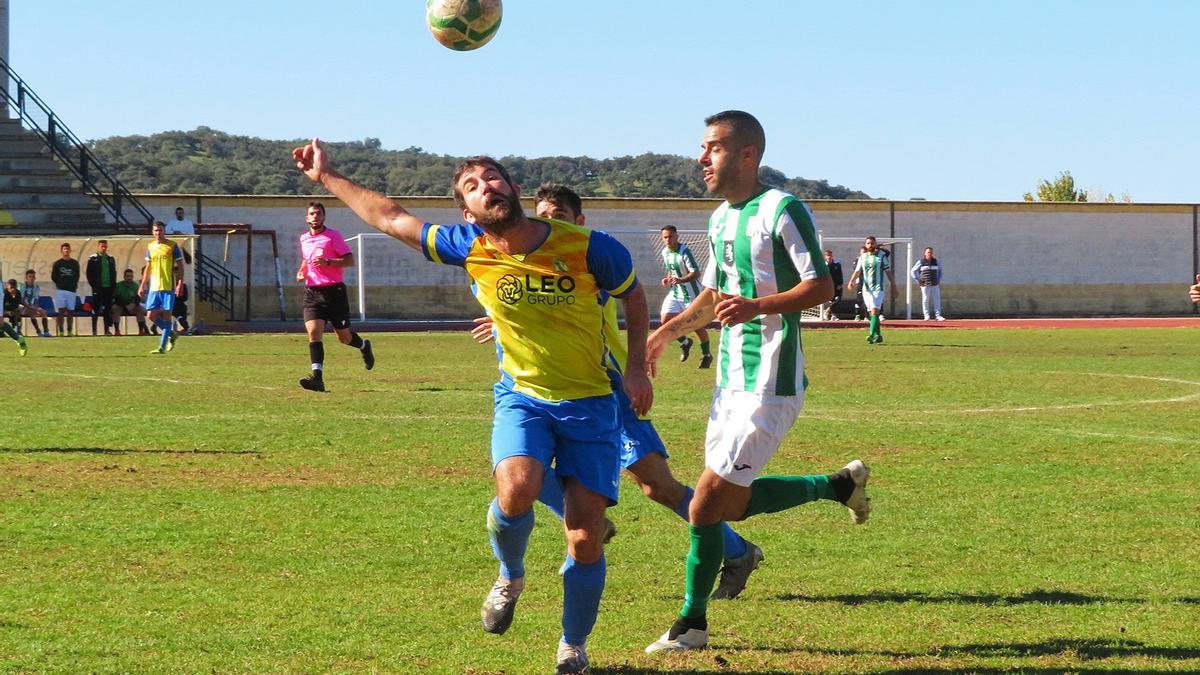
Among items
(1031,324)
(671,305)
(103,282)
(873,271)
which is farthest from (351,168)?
(671,305)

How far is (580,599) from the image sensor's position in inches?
220

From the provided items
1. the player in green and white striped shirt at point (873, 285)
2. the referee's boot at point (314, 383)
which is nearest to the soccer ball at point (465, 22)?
the referee's boot at point (314, 383)

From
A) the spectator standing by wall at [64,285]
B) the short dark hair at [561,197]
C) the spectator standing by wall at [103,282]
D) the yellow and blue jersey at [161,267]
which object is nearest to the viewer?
the short dark hair at [561,197]

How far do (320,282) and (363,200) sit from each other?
474 inches

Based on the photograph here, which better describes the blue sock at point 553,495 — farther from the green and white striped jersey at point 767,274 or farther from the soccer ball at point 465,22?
the soccer ball at point 465,22

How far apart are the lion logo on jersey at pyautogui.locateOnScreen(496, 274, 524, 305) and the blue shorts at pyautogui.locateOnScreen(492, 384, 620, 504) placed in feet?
1.16

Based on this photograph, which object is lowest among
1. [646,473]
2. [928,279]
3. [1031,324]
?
[1031,324]

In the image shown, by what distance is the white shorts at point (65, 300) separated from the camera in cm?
3456

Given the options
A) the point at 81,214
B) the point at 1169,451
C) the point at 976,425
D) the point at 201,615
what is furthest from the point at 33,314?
the point at 201,615

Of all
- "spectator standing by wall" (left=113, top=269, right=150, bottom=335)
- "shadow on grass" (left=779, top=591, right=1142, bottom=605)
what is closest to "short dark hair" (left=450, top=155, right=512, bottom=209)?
"shadow on grass" (left=779, top=591, right=1142, bottom=605)

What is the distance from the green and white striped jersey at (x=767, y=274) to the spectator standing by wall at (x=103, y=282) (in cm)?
2895

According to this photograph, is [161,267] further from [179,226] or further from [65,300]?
[179,226]

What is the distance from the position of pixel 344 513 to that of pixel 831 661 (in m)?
3.98

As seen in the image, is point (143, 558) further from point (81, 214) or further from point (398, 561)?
point (81, 214)
